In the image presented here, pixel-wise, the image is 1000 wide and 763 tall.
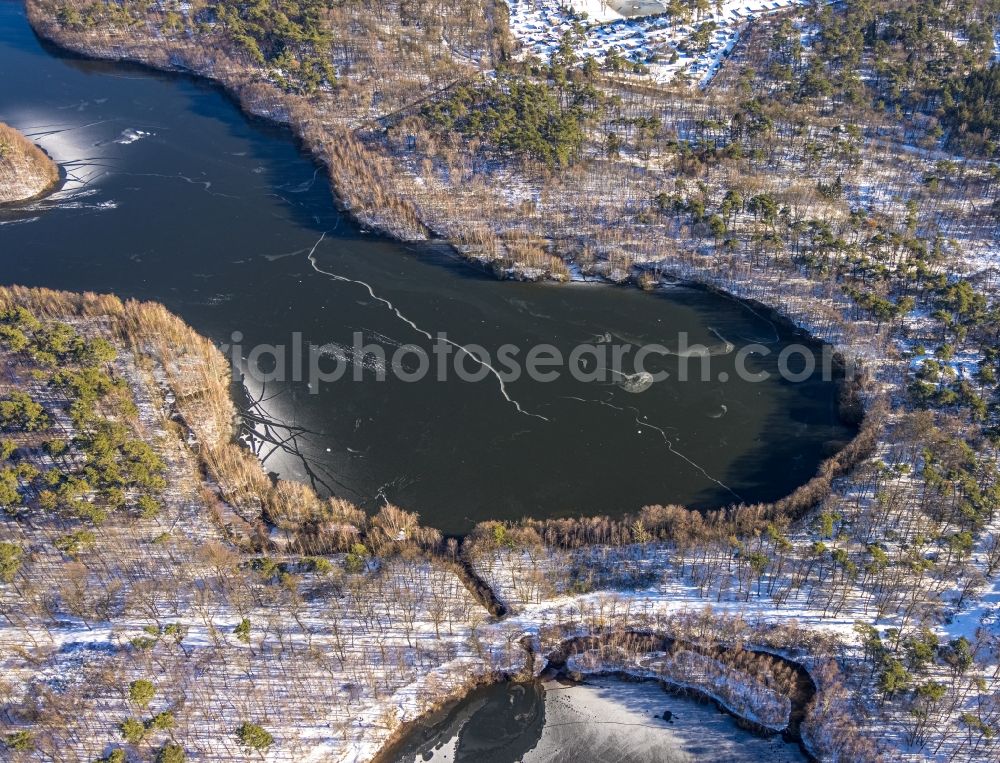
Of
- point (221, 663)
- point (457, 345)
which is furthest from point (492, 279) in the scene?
point (221, 663)

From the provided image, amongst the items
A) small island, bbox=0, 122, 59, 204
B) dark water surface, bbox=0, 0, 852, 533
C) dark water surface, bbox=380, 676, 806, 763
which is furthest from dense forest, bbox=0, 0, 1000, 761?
small island, bbox=0, 122, 59, 204

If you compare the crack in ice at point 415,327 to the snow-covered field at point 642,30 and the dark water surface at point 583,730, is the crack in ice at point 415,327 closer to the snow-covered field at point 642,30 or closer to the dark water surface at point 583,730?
the dark water surface at point 583,730

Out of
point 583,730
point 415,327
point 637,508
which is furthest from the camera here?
point 415,327

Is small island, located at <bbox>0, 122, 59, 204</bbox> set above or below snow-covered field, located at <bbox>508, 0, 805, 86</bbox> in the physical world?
below

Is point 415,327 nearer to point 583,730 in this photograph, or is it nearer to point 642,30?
point 583,730

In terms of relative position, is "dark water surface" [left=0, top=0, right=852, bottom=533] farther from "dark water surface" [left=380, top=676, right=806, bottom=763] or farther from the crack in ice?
"dark water surface" [left=380, top=676, right=806, bottom=763]

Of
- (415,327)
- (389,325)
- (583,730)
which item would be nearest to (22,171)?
(389,325)
